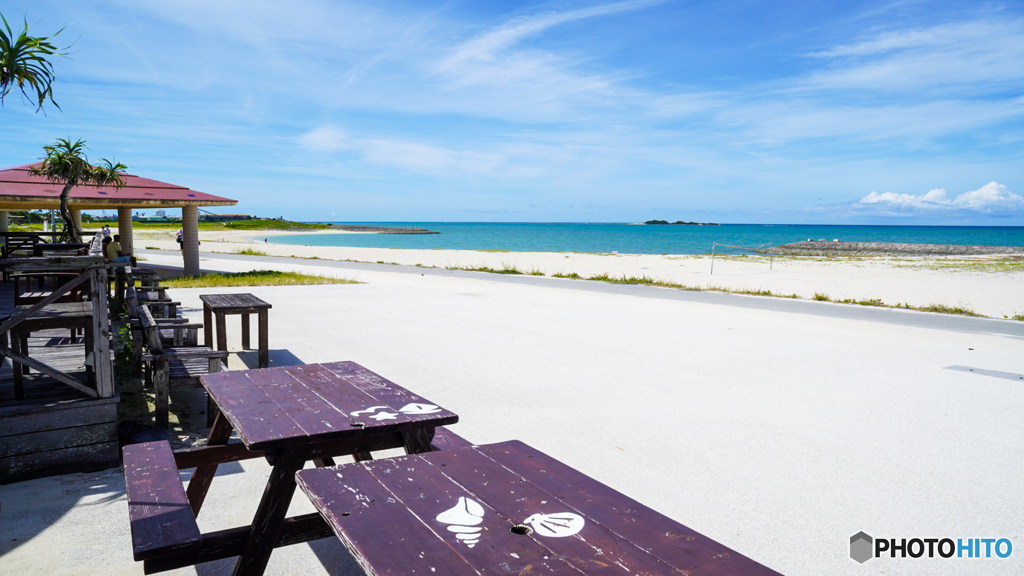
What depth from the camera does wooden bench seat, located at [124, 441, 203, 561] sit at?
2.17 metres

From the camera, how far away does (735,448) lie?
4.73m

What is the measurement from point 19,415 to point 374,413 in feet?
9.00

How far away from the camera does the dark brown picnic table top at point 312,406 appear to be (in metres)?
2.51

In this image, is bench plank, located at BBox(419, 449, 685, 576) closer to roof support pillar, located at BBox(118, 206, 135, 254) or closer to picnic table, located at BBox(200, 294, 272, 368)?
picnic table, located at BBox(200, 294, 272, 368)

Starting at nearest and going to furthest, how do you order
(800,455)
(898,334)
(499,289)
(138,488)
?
(138,488)
(800,455)
(898,334)
(499,289)

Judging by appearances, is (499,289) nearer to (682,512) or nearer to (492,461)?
(682,512)

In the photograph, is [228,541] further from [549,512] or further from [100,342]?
[100,342]

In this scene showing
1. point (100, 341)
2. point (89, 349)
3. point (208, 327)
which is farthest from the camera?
point (208, 327)

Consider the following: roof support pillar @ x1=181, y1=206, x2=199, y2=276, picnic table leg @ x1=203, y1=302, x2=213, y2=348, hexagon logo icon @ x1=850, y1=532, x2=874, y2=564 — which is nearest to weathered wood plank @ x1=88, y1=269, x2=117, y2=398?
picnic table leg @ x1=203, y1=302, x2=213, y2=348

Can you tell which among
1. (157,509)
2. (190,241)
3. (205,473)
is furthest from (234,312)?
(190,241)

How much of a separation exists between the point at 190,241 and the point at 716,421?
1764 cm

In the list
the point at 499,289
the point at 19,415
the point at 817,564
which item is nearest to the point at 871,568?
the point at 817,564

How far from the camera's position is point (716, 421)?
5.38 metres

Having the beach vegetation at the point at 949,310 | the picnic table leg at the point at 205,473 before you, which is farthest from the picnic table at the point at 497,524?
the beach vegetation at the point at 949,310
